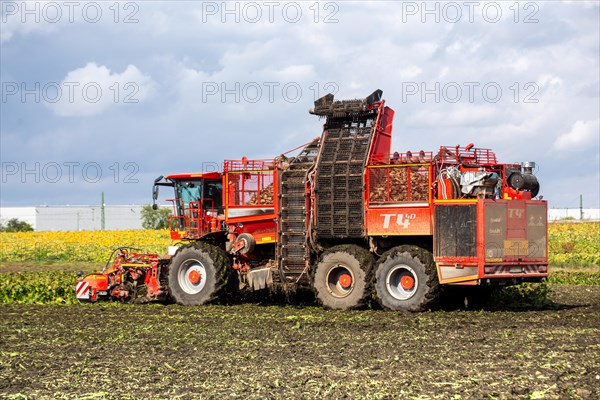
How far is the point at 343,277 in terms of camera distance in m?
17.6

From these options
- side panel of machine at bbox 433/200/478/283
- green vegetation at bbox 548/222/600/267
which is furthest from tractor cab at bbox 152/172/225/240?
green vegetation at bbox 548/222/600/267

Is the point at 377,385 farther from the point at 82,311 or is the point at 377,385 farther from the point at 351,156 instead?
the point at 82,311

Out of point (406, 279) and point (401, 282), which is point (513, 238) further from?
point (401, 282)

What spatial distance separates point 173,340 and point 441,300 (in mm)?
7139

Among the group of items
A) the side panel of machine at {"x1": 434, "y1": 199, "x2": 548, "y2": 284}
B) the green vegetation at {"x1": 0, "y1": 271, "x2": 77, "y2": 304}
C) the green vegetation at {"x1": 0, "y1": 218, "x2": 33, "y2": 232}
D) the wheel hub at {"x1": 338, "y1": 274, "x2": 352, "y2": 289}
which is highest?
the green vegetation at {"x1": 0, "y1": 218, "x2": 33, "y2": 232}

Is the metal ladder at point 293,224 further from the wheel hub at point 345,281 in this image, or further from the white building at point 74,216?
the white building at point 74,216

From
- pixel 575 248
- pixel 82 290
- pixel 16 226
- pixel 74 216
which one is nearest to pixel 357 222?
pixel 82 290

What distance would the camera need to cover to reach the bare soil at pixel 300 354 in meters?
9.37

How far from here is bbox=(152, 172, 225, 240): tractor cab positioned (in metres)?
20.0

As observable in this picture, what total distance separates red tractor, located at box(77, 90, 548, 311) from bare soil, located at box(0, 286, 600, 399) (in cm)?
91

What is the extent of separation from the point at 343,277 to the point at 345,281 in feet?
0.31

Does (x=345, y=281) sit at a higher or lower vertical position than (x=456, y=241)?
lower

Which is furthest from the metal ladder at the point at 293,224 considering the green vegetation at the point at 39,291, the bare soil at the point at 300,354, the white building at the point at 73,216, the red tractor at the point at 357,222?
the white building at the point at 73,216

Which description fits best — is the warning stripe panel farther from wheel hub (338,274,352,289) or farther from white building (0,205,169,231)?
white building (0,205,169,231)
